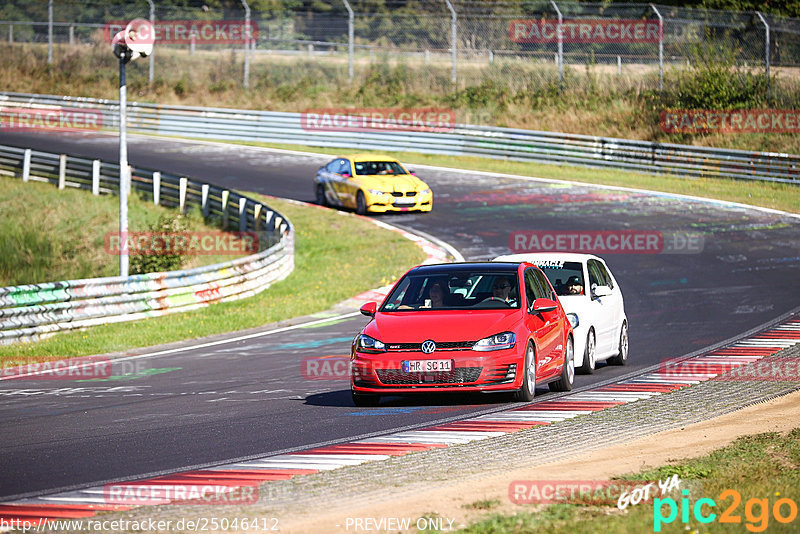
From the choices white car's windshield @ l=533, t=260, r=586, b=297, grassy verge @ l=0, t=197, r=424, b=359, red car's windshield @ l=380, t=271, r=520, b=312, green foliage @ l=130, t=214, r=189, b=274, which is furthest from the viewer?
green foliage @ l=130, t=214, r=189, b=274

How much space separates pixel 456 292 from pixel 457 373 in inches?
53.6

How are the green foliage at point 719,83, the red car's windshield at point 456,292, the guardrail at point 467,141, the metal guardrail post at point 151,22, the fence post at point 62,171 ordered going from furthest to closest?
the metal guardrail post at point 151,22 → the green foliage at point 719,83 → the fence post at point 62,171 → the guardrail at point 467,141 → the red car's windshield at point 456,292

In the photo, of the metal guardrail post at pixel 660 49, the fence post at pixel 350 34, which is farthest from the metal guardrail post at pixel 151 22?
the metal guardrail post at pixel 660 49

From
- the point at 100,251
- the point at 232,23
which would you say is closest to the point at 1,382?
the point at 100,251

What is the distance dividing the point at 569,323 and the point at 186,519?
680 centimetres

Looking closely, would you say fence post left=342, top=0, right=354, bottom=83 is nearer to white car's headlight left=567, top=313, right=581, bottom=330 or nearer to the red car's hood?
white car's headlight left=567, top=313, right=581, bottom=330

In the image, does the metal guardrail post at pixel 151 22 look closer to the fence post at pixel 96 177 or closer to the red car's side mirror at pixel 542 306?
the fence post at pixel 96 177

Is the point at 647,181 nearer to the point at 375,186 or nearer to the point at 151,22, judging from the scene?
the point at 375,186

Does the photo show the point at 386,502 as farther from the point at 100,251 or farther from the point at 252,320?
the point at 100,251

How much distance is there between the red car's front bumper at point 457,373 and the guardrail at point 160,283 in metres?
8.35

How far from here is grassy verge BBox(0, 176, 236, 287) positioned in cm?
2845

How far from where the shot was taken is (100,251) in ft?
97.9

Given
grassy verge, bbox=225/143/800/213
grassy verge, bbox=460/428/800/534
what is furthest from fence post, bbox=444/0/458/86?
grassy verge, bbox=460/428/800/534

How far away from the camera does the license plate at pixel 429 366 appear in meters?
10.6
